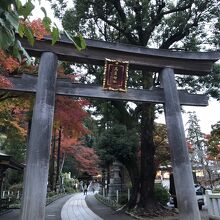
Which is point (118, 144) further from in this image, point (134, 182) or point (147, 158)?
point (134, 182)

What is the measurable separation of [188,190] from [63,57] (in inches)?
229

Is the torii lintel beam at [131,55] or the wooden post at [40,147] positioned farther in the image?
the torii lintel beam at [131,55]

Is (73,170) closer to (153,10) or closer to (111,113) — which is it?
(111,113)

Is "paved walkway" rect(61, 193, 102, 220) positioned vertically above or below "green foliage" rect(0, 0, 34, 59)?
below

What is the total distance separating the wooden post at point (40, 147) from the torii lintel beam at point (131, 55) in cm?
42

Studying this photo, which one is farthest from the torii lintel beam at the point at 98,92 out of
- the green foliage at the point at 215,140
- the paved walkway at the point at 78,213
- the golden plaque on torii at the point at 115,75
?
the green foliage at the point at 215,140

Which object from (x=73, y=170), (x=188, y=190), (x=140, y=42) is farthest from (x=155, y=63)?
(x=73, y=170)

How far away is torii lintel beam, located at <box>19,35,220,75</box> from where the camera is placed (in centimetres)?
999

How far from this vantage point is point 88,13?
55.8 feet

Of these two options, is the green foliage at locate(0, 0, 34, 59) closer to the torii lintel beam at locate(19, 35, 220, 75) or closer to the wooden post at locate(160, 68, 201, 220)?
the torii lintel beam at locate(19, 35, 220, 75)

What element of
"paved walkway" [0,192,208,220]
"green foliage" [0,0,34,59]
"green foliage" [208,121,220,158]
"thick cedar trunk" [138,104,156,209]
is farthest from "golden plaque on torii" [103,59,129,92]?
"green foliage" [208,121,220,158]

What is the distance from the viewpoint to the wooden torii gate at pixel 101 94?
27.8 ft

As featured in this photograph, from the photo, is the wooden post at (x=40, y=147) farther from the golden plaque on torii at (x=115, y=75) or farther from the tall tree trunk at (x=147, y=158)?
the tall tree trunk at (x=147, y=158)

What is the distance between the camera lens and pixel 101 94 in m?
10.1
